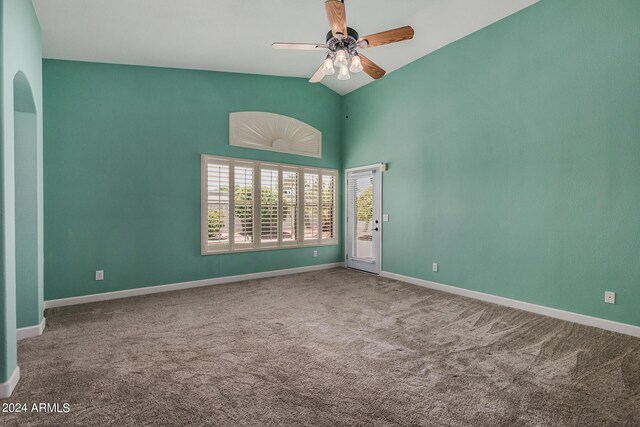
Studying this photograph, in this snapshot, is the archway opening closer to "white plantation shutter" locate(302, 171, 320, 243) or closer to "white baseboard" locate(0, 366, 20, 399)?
"white baseboard" locate(0, 366, 20, 399)

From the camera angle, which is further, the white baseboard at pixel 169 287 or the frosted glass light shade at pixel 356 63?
the white baseboard at pixel 169 287

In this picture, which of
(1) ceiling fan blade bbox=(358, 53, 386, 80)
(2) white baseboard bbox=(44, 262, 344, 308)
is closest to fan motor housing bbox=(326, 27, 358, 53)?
(1) ceiling fan blade bbox=(358, 53, 386, 80)

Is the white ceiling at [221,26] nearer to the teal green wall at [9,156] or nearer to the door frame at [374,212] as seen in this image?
the teal green wall at [9,156]

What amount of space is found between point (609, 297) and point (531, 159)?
1660mm

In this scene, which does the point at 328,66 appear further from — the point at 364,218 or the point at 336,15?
the point at 364,218

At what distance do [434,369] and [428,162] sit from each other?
334 centimetres

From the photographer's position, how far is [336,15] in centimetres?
259

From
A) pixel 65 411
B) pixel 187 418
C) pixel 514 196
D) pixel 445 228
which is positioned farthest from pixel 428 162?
pixel 65 411

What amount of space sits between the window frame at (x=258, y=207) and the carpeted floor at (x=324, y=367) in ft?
4.39

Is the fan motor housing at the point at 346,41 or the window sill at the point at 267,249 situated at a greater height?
the fan motor housing at the point at 346,41

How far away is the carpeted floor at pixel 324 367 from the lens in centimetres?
188

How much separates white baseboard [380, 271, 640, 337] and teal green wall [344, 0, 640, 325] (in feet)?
0.21

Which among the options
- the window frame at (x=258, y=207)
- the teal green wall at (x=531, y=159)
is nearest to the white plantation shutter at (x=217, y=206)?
the window frame at (x=258, y=207)

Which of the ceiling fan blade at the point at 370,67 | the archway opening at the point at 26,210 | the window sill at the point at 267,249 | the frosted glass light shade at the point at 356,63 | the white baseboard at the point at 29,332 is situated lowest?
the white baseboard at the point at 29,332
